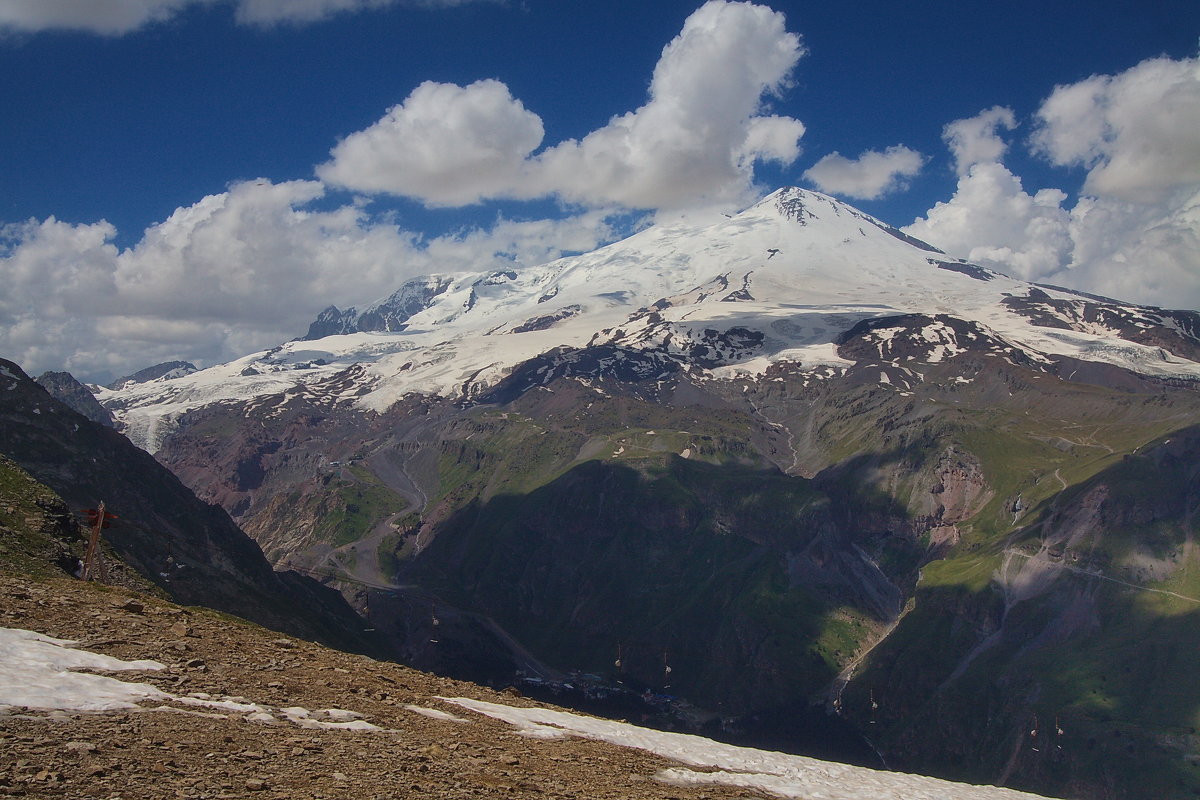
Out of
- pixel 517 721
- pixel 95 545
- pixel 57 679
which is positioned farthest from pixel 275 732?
pixel 95 545

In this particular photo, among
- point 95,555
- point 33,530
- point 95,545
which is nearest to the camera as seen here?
point 95,545

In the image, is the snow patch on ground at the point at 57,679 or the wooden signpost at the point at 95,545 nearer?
the snow patch on ground at the point at 57,679

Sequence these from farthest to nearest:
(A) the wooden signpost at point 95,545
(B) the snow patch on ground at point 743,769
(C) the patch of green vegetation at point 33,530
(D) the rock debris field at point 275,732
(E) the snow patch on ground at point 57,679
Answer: (C) the patch of green vegetation at point 33,530 < (A) the wooden signpost at point 95,545 < (B) the snow patch on ground at point 743,769 < (E) the snow patch on ground at point 57,679 < (D) the rock debris field at point 275,732

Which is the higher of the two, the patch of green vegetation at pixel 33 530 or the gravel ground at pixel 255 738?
the patch of green vegetation at pixel 33 530

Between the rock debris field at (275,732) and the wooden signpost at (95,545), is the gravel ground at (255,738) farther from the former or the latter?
the wooden signpost at (95,545)

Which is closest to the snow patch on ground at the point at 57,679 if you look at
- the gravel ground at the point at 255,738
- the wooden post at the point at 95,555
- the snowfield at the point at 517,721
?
the snowfield at the point at 517,721

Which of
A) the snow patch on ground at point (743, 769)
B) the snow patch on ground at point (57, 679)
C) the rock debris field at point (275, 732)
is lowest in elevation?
the snow patch on ground at point (743, 769)

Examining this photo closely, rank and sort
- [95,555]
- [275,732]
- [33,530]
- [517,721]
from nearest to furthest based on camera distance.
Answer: [275,732] < [517,721] < [33,530] < [95,555]

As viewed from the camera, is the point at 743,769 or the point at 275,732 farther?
the point at 743,769

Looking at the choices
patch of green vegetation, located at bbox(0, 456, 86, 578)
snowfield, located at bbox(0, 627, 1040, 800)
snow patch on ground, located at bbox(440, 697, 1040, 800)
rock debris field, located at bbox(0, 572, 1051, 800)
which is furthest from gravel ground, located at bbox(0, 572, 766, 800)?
patch of green vegetation, located at bbox(0, 456, 86, 578)

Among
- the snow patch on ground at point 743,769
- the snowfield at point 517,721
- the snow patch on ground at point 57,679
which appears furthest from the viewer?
the snow patch on ground at point 743,769

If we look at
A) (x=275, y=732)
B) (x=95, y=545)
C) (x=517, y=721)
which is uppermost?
(x=95, y=545)

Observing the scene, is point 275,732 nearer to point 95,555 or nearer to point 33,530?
point 33,530

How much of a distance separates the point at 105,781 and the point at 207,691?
34.4 ft
